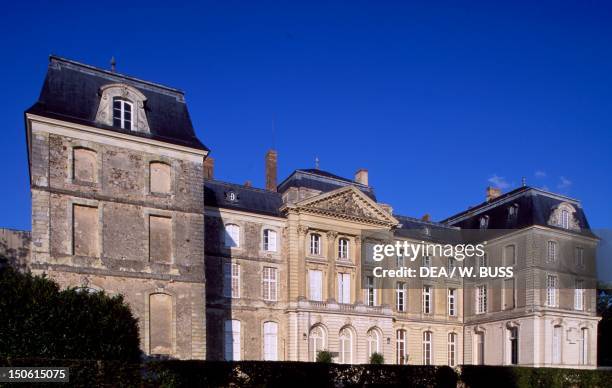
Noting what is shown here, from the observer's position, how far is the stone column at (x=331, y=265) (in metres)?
31.8

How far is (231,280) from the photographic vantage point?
97.5ft

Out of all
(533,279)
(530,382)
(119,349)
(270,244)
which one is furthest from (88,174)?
(533,279)

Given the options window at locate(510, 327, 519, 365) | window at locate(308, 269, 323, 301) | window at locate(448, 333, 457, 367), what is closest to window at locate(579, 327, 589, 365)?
window at locate(510, 327, 519, 365)

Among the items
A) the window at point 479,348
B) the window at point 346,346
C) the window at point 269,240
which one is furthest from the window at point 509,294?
the window at point 269,240

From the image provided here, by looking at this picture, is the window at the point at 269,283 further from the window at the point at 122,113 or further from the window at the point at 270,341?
the window at the point at 122,113

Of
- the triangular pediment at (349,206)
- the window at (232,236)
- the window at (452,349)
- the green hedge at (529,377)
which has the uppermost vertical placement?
the triangular pediment at (349,206)

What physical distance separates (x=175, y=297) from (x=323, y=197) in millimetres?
11938

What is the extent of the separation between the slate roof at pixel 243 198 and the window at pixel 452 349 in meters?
15.6

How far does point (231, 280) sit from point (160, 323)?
7641mm

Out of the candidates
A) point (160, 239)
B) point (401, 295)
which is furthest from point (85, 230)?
point (401, 295)

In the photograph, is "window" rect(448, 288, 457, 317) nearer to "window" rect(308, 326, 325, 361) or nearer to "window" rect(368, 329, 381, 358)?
"window" rect(368, 329, 381, 358)

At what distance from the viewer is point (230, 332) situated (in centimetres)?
2916

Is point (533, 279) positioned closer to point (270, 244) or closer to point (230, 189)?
point (270, 244)

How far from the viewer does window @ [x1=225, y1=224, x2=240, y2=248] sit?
3000 centimetres
